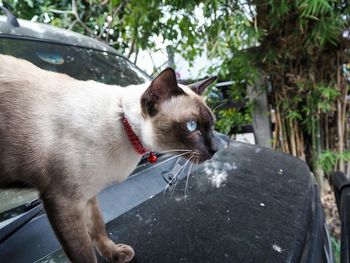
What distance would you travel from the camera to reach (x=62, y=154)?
1134mm

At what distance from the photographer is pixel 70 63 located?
2000 mm

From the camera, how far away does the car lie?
45.5 inches

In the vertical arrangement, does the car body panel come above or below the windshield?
below

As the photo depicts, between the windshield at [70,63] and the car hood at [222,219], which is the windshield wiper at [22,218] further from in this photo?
the car hood at [222,219]

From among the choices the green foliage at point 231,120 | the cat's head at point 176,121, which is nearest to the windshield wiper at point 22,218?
the cat's head at point 176,121

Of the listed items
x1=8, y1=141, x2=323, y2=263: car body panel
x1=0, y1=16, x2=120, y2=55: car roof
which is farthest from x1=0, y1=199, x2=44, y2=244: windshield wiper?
x1=0, y1=16, x2=120, y2=55: car roof

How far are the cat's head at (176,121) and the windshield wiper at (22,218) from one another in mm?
468

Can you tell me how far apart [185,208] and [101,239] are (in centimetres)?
39

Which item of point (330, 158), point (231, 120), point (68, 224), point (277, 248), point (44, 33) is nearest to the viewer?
point (68, 224)

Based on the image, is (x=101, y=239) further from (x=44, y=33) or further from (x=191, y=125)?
(x=44, y=33)

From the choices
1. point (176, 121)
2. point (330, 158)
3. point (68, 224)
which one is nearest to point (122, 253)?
point (68, 224)

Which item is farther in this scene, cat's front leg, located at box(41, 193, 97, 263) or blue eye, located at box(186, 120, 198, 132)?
blue eye, located at box(186, 120, 198, 132)

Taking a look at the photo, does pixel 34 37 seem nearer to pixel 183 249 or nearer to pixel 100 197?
pixel 100 197

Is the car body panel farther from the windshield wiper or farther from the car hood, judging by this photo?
the windshield wiper
